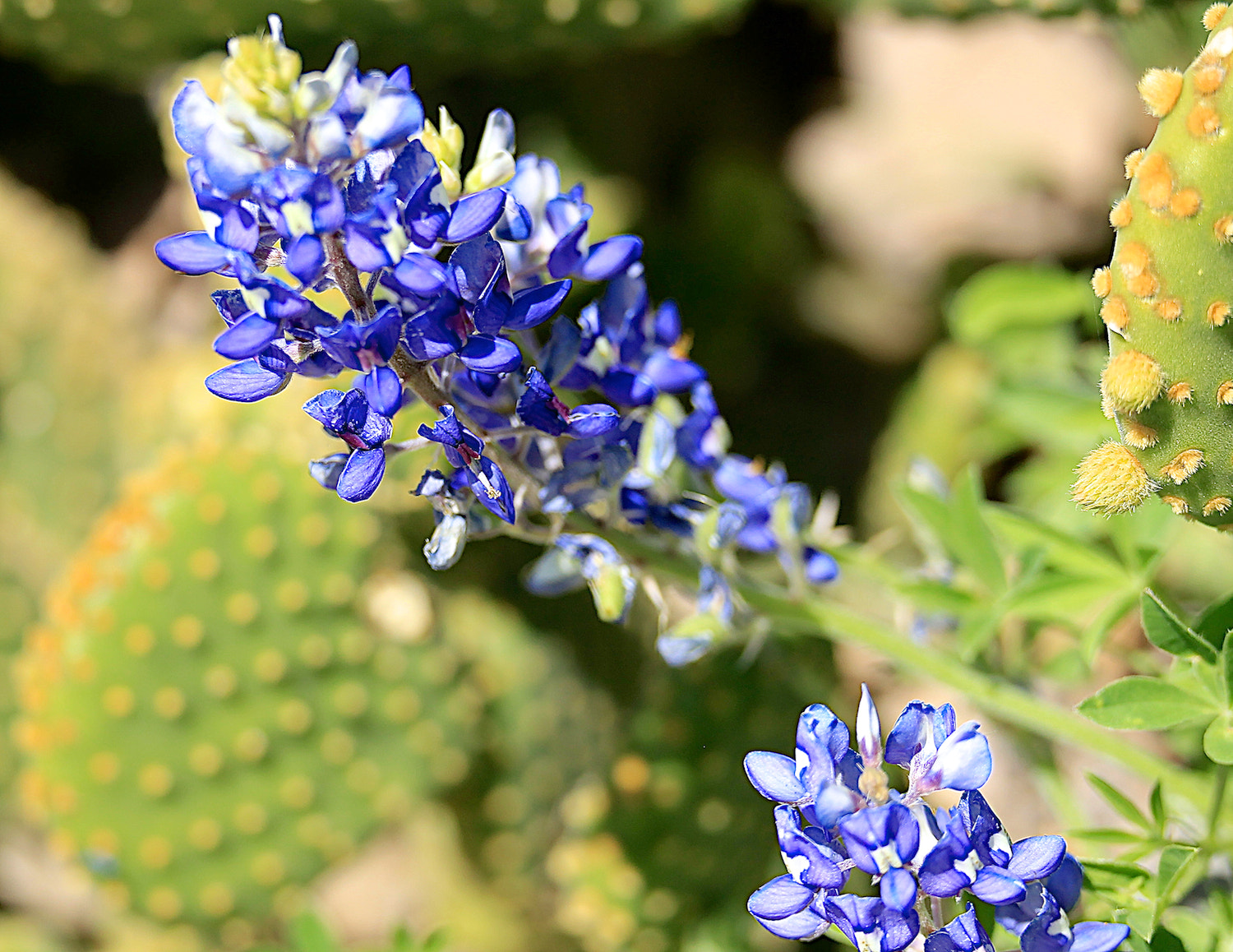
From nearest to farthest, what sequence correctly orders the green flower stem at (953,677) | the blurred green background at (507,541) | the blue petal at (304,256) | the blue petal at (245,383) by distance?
1. the blue petal at (304,256)
2. the blue petal at (245,383)
3. the green flower stem at (953,677)
4. the blurred green background at (507,541)

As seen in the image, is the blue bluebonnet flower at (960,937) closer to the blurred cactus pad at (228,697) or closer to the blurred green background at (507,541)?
the blurred green background at (507,541)

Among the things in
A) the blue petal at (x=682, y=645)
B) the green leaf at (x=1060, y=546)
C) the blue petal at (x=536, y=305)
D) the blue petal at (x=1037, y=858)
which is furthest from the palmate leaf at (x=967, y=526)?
the blue petal at (x=536, y=305)

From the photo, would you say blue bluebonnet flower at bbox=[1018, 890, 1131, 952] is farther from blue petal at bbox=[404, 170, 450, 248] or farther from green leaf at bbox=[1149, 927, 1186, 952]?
blue petal at bbox=[404, 170, 450, 248]

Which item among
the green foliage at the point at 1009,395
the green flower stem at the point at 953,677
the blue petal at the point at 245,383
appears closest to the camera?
the blue petal at the point at 245,383

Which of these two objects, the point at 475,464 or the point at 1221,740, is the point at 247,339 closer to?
the point at 475,464

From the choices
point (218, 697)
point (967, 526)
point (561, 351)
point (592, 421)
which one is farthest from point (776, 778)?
point (218, 697)

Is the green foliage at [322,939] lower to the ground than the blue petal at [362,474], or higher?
lower

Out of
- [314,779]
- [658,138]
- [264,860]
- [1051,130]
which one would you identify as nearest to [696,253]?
[658,138]
